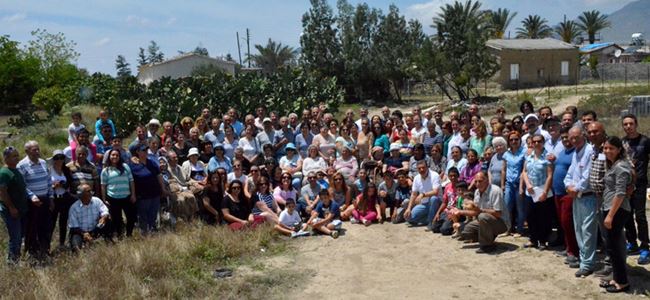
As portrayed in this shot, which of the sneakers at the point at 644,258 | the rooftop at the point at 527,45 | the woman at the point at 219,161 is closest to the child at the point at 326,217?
the woman at the point at 219,161

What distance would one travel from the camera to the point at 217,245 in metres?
7.66

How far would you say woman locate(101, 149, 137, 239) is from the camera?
25.7ft

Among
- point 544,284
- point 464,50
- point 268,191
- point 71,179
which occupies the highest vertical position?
point 464,50

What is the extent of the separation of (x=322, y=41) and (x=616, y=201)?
3200 cm

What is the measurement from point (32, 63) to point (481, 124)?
33177 mm

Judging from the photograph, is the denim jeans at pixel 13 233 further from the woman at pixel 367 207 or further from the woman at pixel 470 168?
the woman at pixel 470 168

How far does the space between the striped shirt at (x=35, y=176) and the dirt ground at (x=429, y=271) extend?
310 cm

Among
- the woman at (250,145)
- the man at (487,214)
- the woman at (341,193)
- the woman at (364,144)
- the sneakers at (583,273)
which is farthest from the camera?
the woman at (364,144)

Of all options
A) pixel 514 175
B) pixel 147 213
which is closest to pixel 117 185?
pixel 147 213

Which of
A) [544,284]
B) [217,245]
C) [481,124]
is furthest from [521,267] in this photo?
[217,245]

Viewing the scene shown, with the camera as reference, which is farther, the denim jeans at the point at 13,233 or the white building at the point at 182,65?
the white building at the point at 182,65

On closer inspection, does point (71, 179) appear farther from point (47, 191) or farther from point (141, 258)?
point (141, 258)

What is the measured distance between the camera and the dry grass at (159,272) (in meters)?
6.04

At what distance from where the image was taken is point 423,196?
8.89 metres
